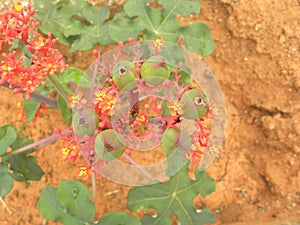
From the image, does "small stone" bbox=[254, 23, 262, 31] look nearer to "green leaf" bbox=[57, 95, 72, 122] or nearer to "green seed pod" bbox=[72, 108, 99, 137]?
"green leaf" bbox=[57, 95, 72, 122]

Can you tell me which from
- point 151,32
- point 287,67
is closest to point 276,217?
point 287,67

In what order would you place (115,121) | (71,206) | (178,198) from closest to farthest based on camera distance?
1. (115,121)
2. (71,206)
3. (178,198)

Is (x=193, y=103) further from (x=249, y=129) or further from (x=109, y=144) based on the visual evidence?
(x=249, y=129)

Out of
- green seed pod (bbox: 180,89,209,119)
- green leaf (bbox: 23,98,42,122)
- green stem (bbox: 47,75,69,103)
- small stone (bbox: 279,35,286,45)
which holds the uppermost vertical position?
green seed pod (bbox: 180,89,209,119)

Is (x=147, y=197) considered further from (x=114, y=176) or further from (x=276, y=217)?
(x=276, y=217)

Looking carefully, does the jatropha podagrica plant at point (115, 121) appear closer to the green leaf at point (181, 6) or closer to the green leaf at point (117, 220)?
the green leaf at point (117, 220)

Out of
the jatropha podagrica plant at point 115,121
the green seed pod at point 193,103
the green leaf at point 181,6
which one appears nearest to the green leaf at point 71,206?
the jatropha podagrica plant at point 115,121

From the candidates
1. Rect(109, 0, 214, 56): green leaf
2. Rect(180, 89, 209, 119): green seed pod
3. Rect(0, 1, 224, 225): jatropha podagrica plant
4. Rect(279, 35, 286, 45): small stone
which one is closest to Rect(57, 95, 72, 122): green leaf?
Rect(0, 1, 224, 225): jatropha podagrica plant

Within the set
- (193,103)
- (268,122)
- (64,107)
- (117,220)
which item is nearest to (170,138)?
(193,103)
